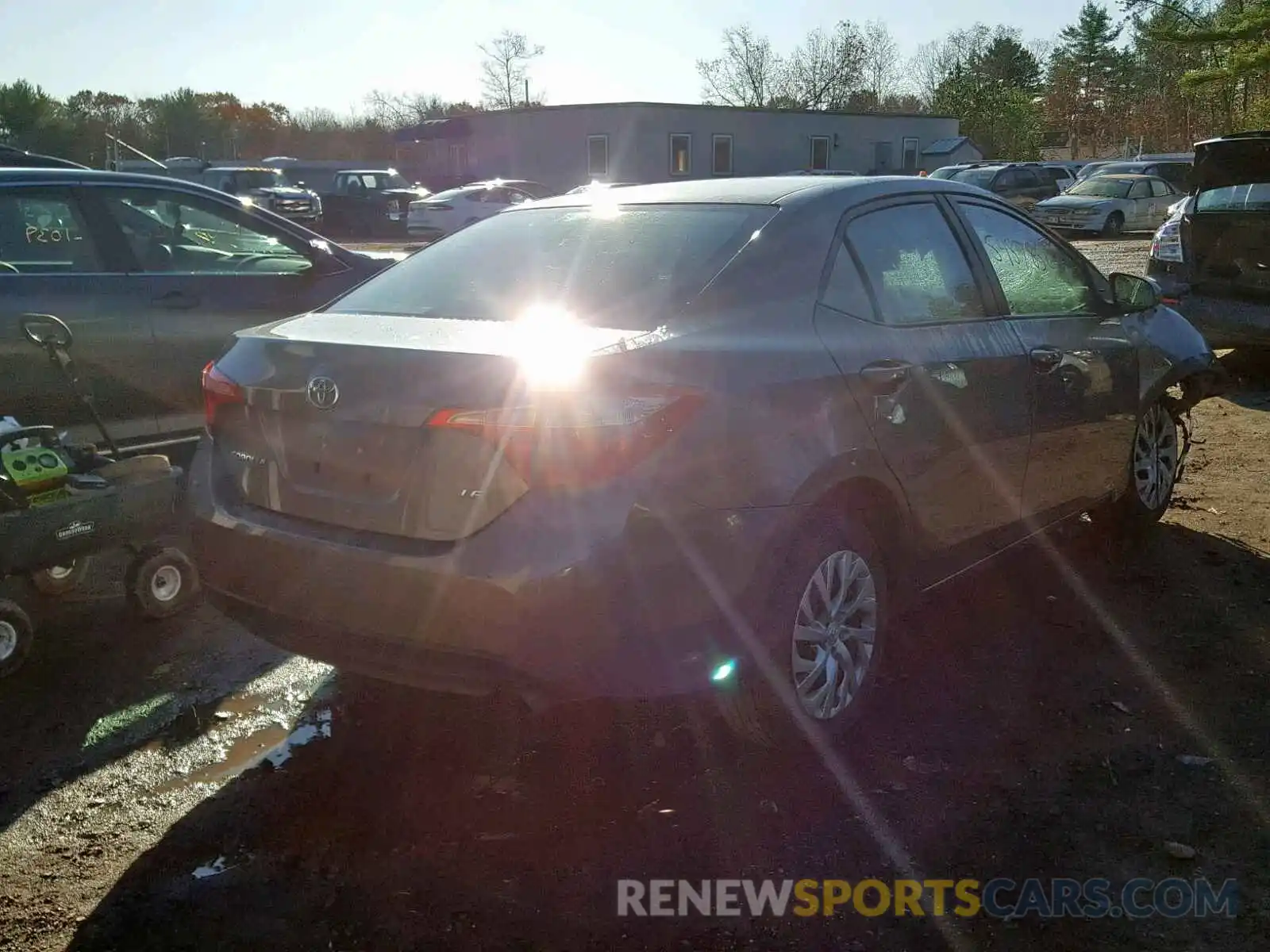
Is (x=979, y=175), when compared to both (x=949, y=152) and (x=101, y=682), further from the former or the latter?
(x=101, y=682)

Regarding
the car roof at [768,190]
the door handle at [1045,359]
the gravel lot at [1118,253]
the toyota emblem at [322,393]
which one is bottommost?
the gravel lot at [1118,253]

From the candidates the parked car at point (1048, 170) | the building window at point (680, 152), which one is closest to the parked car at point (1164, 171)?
the parked car at point (1048, 170)

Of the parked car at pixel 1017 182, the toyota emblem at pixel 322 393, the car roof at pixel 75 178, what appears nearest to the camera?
the toyota emblem at pixel 322 393

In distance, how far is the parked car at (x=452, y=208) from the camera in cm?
2594

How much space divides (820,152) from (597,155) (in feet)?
30.8

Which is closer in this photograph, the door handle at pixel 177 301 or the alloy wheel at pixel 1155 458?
the alloy wheel at pixel 1155 458

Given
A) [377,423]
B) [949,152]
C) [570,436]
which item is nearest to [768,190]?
[570,436]

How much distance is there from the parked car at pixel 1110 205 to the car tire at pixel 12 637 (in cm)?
2713

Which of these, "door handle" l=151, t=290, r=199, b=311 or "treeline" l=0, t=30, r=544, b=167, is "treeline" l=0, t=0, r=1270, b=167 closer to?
"treeline" l=0, t=30, r=544, b=167

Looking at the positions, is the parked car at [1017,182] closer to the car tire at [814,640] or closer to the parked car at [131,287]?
the parked car at [131,287]

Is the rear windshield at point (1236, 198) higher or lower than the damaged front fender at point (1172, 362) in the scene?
higher

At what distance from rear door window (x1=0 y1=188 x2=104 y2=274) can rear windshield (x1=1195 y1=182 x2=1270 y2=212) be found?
8.12 metres

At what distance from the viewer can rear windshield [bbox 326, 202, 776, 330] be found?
10.7ft

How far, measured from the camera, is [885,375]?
134 inches
